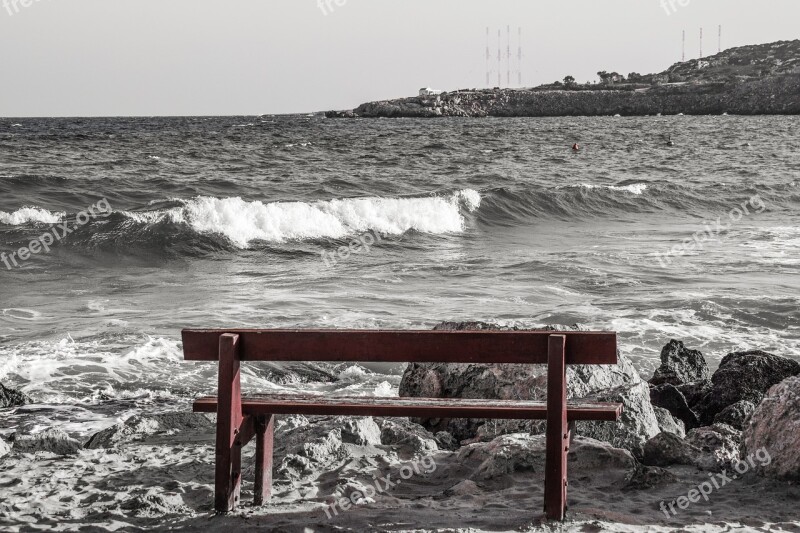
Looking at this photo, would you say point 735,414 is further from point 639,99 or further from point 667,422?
point 639,99

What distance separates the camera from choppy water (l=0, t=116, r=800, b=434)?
33.2 ft

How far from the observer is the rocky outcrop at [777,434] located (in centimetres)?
529

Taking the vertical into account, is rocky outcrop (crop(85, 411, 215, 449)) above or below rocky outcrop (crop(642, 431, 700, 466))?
below

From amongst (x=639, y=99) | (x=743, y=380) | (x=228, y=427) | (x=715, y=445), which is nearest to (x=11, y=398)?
(x=228, y=427)

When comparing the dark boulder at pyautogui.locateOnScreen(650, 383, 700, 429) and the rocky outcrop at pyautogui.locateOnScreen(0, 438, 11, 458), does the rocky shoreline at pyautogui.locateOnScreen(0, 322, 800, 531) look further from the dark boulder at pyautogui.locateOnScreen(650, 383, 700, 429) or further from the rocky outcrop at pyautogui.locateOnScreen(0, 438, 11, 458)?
the dark boulder at pyautogui.locateOnScreen(650, 383, 700, 429)

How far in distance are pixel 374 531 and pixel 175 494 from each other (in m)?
1.26

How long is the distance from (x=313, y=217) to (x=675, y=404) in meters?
16.3

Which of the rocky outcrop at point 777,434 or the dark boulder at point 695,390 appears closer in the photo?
the rocky outcrop at point 777,434

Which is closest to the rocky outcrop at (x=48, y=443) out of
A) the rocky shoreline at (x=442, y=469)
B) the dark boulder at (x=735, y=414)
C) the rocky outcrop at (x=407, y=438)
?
the rocky shoreline at (x=442, y=469)

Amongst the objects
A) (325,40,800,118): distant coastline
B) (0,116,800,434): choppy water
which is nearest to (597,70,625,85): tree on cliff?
(325,40,800,118): distant coastline

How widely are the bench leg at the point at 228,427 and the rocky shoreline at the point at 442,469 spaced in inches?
4.7

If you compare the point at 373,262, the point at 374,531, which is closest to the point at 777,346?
the point at 374,531

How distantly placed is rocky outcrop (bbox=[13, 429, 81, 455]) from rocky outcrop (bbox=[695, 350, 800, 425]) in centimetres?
488

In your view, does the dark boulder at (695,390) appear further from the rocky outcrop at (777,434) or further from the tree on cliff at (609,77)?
the tree on cliff at (609,77)
